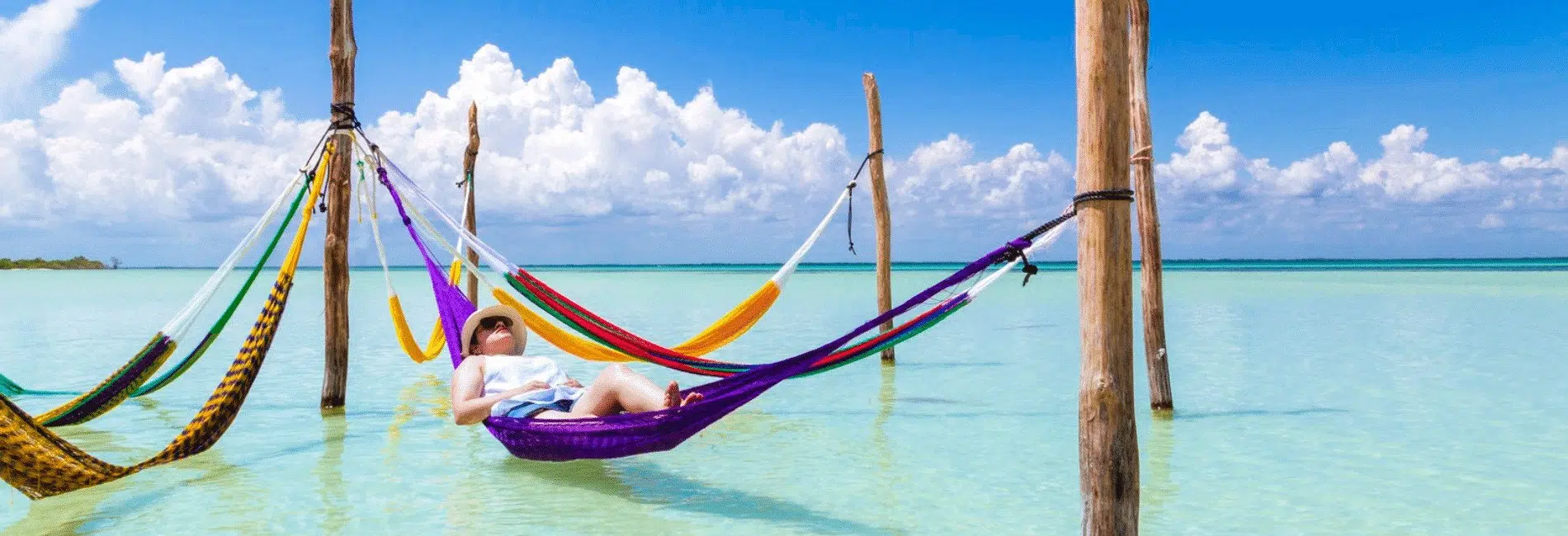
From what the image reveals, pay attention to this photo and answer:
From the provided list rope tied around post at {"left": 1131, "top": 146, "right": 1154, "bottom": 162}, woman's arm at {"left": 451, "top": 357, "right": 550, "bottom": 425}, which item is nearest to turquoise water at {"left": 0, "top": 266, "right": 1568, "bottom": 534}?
woman's arm at {"left": 451, "top": 357, "right": 550, "bottom": 425}

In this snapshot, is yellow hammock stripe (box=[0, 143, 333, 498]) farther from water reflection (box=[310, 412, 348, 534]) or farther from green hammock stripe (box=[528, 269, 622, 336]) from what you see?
green hammock stripe (box=[528, 269, 622, 336])

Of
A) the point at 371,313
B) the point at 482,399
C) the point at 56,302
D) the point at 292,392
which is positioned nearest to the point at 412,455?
the point at 482,399

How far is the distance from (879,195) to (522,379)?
3.94 metres

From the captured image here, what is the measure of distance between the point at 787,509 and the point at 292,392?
481 cm

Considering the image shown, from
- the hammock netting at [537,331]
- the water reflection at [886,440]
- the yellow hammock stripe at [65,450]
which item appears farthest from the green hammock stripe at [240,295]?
the water reflection at [886,440]

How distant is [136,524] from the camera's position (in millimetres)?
3676

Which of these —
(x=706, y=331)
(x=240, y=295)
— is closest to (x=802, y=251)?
(x=706, y=331)

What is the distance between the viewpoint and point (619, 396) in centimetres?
384

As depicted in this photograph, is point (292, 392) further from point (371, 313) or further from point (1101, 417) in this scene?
point (371, 313)

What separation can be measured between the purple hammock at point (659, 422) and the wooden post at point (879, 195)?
3.73 meters

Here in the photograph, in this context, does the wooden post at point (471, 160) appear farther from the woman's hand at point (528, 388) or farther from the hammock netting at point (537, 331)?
the woman's hand at point (528, 388)

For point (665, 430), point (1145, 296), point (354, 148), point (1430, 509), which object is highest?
point (354, 148)

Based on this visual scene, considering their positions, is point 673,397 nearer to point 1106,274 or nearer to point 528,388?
point 528,388

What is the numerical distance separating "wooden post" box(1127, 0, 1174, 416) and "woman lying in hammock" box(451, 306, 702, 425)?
283 centimetres
